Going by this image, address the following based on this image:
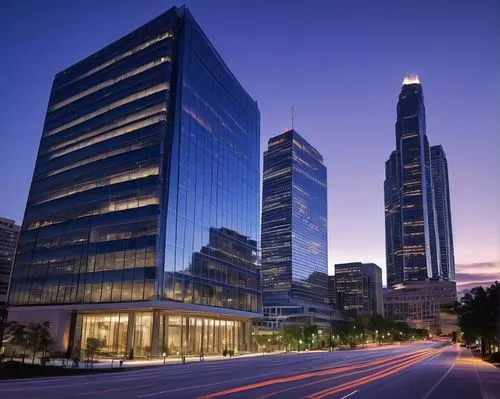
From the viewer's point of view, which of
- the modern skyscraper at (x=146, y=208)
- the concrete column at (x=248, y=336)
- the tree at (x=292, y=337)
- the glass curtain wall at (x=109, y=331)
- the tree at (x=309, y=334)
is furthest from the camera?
the tree at (x=309, y=334)

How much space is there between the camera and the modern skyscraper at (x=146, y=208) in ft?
244

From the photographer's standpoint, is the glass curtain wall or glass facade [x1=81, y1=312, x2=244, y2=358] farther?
the glass curtain wall

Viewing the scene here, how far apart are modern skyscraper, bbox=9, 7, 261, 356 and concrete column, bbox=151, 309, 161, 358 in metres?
0.20

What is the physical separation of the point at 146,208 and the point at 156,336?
19742 mm

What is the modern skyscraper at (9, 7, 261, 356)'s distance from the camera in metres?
74.3

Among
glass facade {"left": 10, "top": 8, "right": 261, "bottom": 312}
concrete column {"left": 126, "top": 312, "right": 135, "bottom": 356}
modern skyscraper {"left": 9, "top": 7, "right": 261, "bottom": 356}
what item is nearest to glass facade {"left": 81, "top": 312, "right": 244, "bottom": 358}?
concrete column {"left": 126, "top": 312, "right": 135, "bottom": 356}

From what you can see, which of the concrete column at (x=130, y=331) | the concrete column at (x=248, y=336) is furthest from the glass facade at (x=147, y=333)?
the concrete column at (x=248, y=336)

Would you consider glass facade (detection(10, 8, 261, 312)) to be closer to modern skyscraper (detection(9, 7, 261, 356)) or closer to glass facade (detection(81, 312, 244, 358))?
modern skyscraper (detection(9, 7, 261, 356))

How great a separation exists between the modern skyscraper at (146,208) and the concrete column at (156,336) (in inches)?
7.7

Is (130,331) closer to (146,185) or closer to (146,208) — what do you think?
(146,208)

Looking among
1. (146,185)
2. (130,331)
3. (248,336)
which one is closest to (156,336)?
(130,331)

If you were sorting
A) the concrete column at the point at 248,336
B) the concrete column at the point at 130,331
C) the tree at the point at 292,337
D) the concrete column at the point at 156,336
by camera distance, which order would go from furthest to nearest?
the tree at the point at 292,337 → the concrete column at the point at 248,336 → the concrete column at the point at 130,331 → the concrete column at the point at 156,336

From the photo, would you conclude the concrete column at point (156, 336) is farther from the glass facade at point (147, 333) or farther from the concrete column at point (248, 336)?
the concrete column at point (248, 336)

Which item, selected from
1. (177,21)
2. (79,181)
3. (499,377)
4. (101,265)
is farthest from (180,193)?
(499,377)
